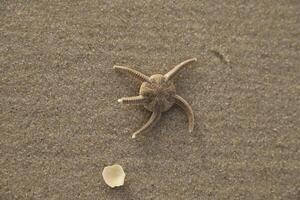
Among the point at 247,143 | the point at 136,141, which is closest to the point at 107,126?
the point at 136,141

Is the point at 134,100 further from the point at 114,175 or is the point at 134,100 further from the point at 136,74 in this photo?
the point at 114,175

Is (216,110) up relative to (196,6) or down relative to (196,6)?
down

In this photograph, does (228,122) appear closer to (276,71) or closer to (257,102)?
(257,102)

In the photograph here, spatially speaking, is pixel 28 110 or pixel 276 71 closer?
pixel 28 110

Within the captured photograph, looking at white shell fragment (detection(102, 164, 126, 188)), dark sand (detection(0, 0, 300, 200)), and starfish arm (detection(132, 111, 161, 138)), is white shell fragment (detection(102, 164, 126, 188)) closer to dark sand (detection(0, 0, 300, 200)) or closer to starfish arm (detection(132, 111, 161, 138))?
dark sand (detection(0, 0, 300, 200))

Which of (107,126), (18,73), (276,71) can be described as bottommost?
(107,126)

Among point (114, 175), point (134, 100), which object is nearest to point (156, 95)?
point (134, 100)
